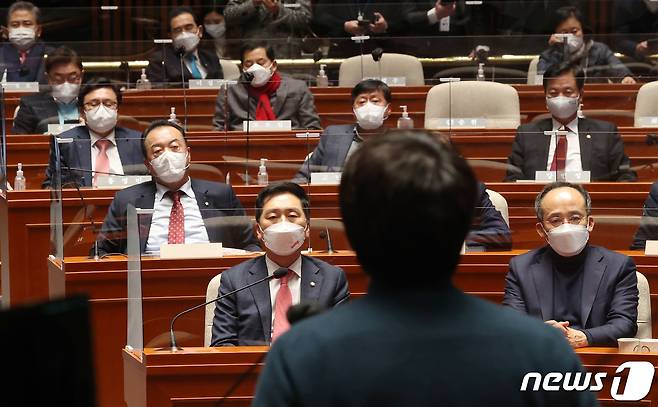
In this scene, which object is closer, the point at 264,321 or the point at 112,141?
the point at 264,321

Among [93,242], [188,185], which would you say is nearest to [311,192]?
[188,185]

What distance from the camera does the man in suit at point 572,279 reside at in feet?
13.2

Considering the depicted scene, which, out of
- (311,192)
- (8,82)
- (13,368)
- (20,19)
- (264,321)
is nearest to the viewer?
(13,368)

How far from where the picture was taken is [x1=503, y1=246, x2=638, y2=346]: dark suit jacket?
13.1 ft

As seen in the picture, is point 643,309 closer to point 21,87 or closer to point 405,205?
point 405,205

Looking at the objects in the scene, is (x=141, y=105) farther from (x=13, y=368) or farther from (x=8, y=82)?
(x=13, y=368)

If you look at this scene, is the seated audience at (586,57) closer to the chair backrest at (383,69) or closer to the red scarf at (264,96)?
the chair backrest at (383,69)

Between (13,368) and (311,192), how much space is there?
374 cm

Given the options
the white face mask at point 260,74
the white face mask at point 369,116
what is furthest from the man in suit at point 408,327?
the white face mask at point 260,74

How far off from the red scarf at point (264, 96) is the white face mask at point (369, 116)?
640mm

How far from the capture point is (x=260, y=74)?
6836 millimetres

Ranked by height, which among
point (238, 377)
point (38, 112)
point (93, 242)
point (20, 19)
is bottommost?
point (238, 377)

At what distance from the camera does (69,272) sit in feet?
14.9

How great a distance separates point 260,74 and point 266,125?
0.65 metres
